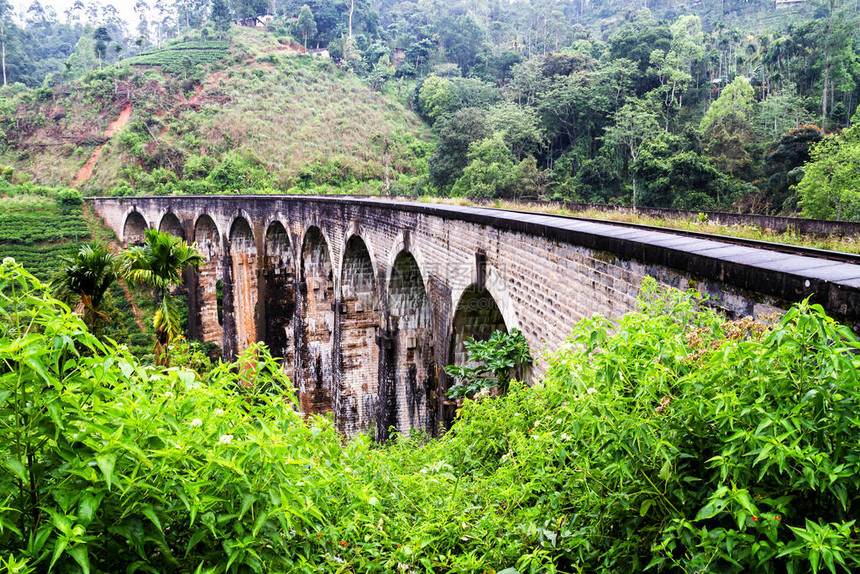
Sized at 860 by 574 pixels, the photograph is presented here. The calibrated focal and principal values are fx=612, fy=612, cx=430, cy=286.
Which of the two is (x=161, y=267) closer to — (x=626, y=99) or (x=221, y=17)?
(x=626, y=99)

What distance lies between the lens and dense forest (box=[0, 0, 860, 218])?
2681 centimetres

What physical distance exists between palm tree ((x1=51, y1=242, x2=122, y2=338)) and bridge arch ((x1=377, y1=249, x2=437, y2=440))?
527 cm

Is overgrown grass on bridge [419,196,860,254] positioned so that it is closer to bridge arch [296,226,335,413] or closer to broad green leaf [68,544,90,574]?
broad green leaf [68,544,90,574]

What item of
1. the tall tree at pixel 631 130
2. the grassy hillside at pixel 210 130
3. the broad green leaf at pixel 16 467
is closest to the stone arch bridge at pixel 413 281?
the broad green leaf at pixel 16 467

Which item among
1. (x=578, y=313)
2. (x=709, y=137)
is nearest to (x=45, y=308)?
(x=578, y=313)

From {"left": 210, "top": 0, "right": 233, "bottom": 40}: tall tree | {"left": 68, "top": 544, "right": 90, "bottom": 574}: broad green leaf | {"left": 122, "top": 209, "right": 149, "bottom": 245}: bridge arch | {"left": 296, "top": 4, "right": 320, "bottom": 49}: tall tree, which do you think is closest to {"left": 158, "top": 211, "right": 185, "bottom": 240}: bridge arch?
{"left": 122, "top": 209, "right": 149, "bottom": 245}: bridge arch

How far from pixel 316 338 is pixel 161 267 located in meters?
7.22

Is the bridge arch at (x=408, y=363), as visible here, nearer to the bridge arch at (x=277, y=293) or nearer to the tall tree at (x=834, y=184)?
the bridge arch at (x=277, y=293)

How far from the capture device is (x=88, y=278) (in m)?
11.0

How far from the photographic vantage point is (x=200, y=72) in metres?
61.4

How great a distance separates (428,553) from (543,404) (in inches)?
61.7

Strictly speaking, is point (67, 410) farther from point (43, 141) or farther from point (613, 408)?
point (43, 141)

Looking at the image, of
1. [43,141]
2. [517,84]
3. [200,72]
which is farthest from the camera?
[200,72]

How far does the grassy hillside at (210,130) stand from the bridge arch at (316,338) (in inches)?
1124
